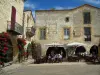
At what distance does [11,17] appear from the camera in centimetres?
2242

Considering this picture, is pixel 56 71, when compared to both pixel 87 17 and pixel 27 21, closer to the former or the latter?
pixel 27 21

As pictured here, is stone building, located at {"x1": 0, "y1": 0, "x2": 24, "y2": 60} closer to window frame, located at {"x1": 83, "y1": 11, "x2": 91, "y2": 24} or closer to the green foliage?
the green foliage

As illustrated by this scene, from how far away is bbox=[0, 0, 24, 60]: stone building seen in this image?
Result: 2009 cm

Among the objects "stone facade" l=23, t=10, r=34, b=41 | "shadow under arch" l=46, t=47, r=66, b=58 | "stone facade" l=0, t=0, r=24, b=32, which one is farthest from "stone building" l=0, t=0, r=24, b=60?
"shadow under arch" l=46, t=47, r=66, b=58

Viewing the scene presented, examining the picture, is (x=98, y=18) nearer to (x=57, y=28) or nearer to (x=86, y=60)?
(x=57, y=28)

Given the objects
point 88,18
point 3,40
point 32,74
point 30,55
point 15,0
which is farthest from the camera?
point 88,18

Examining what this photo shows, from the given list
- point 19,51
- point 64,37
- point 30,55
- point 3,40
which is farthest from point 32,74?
point 64,37

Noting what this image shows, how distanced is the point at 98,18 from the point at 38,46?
10.4 m

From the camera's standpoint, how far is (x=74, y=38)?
33.3 meters

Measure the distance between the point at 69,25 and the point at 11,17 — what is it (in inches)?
522

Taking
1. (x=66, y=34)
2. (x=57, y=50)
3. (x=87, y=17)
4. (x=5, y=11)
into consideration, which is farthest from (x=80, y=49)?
(x=5, y=11)

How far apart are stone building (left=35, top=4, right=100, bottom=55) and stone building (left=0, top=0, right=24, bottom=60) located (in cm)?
830

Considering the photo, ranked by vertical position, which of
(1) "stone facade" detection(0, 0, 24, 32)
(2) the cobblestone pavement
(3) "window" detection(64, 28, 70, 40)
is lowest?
(2) the cobblestone pavement

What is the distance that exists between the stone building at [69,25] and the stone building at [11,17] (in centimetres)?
830
